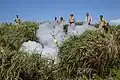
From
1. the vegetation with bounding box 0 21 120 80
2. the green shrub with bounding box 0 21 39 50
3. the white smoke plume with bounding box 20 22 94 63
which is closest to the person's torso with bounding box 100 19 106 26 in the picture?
the white smoke plume with bounding box 20 22 94 63

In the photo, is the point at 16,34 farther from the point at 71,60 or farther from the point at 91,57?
the point at 91,57

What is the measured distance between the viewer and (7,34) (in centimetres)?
1241

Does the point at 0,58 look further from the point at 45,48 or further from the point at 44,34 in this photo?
the point at 44,34

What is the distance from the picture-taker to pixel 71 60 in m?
11.2

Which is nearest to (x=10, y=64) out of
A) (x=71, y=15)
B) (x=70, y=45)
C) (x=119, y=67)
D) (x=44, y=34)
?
Answer: (x=70, y=45)

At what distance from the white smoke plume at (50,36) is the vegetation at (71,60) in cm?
60

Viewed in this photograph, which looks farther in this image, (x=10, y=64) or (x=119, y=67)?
(x=119, y=67)

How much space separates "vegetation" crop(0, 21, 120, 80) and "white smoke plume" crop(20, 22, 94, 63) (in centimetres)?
60

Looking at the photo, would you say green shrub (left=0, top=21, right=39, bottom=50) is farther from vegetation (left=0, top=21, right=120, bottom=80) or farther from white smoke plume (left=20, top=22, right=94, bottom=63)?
white smoke plume (left=20, top=22, right=94, bottom=63)

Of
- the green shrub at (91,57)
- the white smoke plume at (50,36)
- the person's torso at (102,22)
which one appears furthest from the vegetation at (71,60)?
the person's torso at (102,22)

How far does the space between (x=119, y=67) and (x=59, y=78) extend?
2.01 meters

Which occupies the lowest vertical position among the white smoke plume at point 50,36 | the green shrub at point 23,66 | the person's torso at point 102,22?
the green shrub at point 23,66

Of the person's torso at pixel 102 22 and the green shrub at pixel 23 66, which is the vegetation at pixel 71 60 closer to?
the green shrub at pixel 23 66

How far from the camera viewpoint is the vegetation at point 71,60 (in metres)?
9.98
